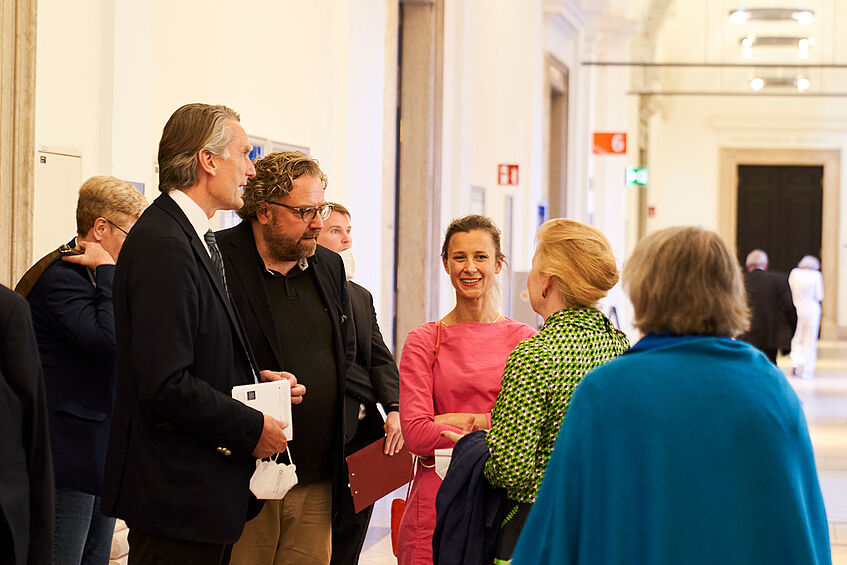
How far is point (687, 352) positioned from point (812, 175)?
28.2m

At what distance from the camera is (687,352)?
2234 millimetres

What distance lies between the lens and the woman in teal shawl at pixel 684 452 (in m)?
2.20

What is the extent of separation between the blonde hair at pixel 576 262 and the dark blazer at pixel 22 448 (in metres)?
1.29

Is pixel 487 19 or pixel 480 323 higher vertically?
pixel 487 19

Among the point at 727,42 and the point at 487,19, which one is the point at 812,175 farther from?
the point at 487,19

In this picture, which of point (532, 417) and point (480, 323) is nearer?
point (532, 417)

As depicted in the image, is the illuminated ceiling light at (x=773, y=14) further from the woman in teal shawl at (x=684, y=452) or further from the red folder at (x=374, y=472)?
the woman in teal shawl at (x=684, y=452)

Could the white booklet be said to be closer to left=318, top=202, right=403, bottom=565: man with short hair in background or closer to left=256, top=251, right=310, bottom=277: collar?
left=256, top=251, right=310, bottom=277: collar

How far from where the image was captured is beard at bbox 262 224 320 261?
348 cm

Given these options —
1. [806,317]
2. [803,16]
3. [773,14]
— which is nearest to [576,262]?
[806,317]

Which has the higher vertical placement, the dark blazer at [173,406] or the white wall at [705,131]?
the white wall at [705,131]

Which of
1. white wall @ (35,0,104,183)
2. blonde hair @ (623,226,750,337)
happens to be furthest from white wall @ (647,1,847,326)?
blonde hair @ (623,226,750,337)

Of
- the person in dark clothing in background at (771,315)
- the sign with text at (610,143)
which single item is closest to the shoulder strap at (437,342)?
the person in dark clothing in background at (771,315)

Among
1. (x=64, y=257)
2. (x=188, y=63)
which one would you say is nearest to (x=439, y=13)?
(x=188, y=63)
